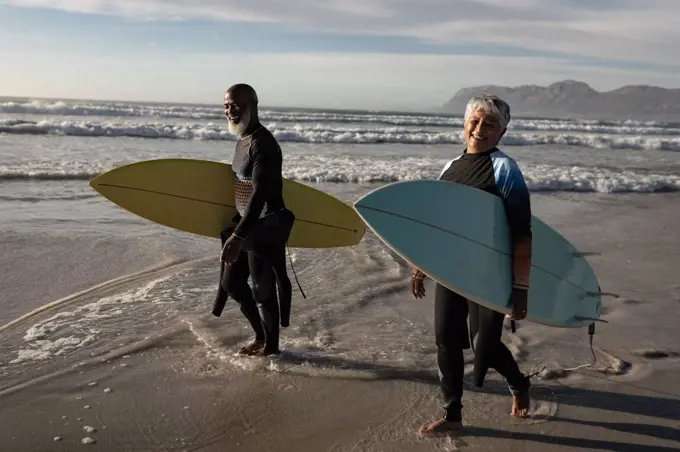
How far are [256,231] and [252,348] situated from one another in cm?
82

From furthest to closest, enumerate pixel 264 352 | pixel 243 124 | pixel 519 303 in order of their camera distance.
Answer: pixel 264 352, pixel 243 124, pixel 519 303

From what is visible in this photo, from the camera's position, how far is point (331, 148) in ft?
57.0

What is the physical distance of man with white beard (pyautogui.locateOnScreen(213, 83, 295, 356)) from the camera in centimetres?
312

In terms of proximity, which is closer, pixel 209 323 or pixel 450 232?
pixel 450 232

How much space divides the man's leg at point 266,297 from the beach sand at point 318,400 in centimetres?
12

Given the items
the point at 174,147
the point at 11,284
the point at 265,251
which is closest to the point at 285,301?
the point at 265,251

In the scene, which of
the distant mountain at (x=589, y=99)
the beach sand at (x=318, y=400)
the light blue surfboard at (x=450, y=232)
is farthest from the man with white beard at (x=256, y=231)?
the distant mountain at (x=589, y=99)

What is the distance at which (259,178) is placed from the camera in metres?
3.10

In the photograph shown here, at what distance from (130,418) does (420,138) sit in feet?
64.3

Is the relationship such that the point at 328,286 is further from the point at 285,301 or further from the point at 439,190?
the point at 439,190

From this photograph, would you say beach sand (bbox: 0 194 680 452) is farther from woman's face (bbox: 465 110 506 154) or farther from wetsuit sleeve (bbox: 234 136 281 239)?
woman's face (bbox: 465 110 506 154)

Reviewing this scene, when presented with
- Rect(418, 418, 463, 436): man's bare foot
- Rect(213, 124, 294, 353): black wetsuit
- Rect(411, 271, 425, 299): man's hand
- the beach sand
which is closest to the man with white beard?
Rect(213, 124, 294, 353): black wetsuit

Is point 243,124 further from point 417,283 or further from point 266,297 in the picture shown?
point 417,283

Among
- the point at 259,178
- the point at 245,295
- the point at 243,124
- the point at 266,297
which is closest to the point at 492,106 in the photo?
the point at 259,178
